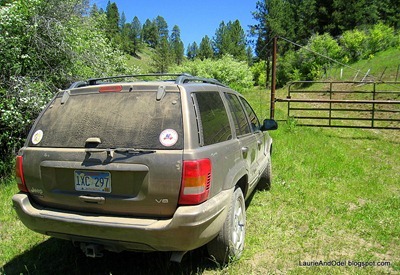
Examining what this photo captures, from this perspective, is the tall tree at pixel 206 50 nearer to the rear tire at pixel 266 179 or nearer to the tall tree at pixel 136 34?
the tall tree at pixel 136 34

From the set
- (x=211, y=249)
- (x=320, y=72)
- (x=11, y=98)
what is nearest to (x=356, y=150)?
(x=211, y=249)

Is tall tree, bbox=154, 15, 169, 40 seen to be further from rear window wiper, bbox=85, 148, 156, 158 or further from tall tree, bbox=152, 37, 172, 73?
rear window wiper, bbox=85, 148, 156, 158

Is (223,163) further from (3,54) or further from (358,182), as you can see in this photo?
(3,54)

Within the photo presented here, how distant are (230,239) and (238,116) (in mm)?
1538

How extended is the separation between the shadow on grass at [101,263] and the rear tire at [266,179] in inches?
89.8

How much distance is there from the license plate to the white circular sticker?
0.58 metres

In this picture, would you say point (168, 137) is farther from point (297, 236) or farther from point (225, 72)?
point (225, 72)

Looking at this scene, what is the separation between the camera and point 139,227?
245cm

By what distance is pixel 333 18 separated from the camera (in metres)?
52.9

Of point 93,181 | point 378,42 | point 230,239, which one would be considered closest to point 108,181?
point 93,181

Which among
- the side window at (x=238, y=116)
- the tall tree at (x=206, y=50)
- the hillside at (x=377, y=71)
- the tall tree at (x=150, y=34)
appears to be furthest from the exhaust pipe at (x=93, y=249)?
the tall tree at (x=150, y=34)

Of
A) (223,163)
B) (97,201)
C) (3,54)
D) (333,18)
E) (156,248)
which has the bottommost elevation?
(156,248)

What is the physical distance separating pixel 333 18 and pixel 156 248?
58.8 m

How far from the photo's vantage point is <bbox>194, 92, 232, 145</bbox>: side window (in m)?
2.84
